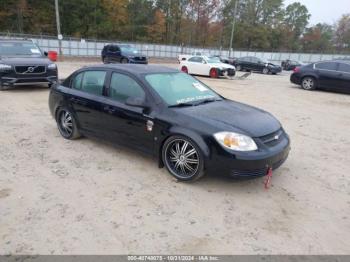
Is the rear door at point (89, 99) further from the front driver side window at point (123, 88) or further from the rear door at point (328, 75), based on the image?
the rear door at point (328, 75)

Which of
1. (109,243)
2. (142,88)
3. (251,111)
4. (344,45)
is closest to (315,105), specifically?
(251,111)

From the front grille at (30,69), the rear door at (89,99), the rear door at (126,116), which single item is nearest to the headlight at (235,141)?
the rear door at (126,116)

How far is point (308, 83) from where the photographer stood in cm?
1539

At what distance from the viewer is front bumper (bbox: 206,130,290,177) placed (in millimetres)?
3949

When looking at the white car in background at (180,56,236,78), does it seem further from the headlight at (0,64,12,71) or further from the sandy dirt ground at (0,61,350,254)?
the sandy dirt ground at (0,61,350,254)

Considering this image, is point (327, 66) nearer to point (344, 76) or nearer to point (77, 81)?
point (344, 76)

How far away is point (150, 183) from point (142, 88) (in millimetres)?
1409

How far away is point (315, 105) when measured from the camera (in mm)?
11250

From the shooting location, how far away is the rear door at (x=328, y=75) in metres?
14.4

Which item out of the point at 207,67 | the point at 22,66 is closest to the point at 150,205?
the point at 22,66

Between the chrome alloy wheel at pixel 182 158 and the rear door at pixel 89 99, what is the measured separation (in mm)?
1445

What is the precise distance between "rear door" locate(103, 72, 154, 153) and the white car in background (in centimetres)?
1538

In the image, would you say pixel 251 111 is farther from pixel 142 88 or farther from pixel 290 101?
pixel 290 101

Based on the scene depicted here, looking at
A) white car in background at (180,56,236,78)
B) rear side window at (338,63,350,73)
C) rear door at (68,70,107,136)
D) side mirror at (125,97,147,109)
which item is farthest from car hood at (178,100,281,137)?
white car in background at (180,56,236,78)
